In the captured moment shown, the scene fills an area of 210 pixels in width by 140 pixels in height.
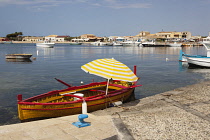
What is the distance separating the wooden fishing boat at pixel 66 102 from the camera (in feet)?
36.3


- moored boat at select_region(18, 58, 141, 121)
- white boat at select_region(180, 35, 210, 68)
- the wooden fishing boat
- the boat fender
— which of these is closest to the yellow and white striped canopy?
moored boat at select_region(18, 58, 141, 121)

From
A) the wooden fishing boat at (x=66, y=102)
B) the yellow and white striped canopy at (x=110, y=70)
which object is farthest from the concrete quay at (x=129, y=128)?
the yellow and white striped canopy at (x=110, y=70)

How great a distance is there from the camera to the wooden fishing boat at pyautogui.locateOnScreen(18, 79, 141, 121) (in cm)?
1107

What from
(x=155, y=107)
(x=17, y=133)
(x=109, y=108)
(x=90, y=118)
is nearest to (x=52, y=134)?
(x=17, y=133)

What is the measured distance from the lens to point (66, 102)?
11883 mm

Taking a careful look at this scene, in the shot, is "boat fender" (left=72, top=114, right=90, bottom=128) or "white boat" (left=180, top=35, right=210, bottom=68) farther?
"white boat" (left=180, top=35, right=210, bottom=68)

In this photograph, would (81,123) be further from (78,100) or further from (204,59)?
(204,59)

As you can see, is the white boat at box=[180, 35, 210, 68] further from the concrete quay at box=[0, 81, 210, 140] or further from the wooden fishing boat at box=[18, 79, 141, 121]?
the concrete quay at box=[0, 81, 210, 140]

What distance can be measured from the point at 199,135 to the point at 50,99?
835 cm

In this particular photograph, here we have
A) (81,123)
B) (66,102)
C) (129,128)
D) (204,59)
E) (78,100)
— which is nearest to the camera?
(129,128)

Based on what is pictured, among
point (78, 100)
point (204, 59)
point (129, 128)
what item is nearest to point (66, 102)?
point (78, 100)

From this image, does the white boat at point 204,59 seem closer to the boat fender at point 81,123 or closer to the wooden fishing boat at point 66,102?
the wooden fishing boat at point 66,102

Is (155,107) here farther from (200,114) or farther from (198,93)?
A: (198,93)

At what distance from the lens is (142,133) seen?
26.7ft
